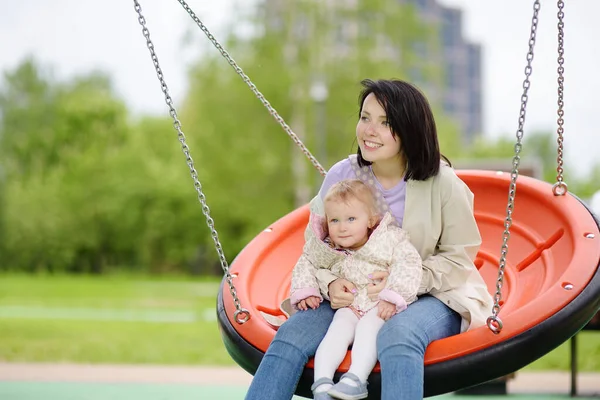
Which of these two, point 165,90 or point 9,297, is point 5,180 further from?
point 165,90

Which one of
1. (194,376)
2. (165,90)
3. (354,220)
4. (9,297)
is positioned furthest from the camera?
(9,297)

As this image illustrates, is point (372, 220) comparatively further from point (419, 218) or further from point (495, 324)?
point (495, 324)

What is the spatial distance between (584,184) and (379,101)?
102 feet

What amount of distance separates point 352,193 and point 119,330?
8.50 metres

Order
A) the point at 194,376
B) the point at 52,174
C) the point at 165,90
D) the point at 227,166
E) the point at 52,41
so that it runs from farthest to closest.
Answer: the point at 52,41 < the point at 52,174 < the point at 227,166 < the point at 194,376 < the point at 165,90

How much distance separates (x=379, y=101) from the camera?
2.76 meters

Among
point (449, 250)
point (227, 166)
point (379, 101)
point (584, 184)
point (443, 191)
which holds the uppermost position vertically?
point (379, 101)

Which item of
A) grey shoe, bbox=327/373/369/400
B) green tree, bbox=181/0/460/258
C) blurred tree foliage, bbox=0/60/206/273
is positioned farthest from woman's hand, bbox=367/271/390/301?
blurred tree foliage, bbox=0/60/206/273

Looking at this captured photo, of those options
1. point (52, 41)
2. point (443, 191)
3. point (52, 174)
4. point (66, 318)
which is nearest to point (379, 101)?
point (443, 191)

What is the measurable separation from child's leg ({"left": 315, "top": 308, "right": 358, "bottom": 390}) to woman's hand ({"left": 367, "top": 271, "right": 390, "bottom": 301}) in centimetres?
8

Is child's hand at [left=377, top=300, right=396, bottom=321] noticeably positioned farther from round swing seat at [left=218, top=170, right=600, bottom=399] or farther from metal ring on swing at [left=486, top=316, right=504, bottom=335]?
metal ring on swing at [left=486, top=316, right=504, bottom=335]

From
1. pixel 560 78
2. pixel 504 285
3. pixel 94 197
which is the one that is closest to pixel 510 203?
pixel 560 78

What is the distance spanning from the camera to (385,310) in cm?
258

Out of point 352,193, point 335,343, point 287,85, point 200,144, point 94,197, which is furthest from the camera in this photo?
point 94,197
